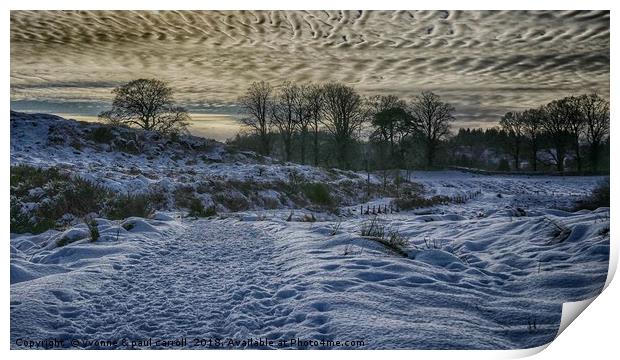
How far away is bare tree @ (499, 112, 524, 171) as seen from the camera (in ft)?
15.0

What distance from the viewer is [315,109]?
468 cm

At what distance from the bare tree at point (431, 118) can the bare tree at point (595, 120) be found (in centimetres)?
125

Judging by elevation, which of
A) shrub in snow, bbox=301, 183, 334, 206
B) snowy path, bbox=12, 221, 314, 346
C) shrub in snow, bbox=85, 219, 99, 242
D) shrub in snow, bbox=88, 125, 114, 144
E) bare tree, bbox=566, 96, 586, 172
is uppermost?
bare tree, bbox=566, 96, 586, 172

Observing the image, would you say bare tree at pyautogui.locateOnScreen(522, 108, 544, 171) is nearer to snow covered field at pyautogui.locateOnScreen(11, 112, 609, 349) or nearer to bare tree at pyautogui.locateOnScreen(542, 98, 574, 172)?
bare tree at pyautogui.locateOnScreen(542, 98, 574, 172)

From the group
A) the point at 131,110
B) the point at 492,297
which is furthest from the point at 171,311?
the point at 492,297

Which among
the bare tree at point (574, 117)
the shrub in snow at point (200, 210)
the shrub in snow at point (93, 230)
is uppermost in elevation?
the bare tree at point (574, 117)

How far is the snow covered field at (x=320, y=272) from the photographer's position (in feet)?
11.7

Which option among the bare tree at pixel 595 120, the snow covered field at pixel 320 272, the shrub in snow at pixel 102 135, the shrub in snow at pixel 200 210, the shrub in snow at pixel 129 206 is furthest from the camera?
the shrub in snow at pixel 200 210

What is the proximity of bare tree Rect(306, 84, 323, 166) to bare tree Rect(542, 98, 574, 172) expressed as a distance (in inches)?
86.0

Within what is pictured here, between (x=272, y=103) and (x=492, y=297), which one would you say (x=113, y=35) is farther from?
(x=492, y=297)

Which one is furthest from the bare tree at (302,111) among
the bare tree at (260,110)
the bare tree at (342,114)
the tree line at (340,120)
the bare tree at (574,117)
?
the bare tree at (574,117)

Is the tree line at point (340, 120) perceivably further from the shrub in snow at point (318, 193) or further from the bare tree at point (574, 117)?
the bare tree at point (574, 117)

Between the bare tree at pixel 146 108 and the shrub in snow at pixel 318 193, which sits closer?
the bare tree at pixel 146 108

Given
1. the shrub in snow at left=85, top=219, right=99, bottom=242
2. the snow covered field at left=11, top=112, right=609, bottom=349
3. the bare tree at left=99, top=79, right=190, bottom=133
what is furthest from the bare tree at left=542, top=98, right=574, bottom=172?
the shrub in snow at left=85, top=219, right=99, bottom=242
